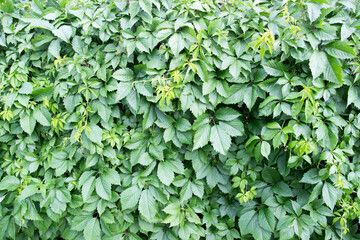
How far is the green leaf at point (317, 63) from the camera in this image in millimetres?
1739

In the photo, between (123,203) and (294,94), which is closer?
(294,94)

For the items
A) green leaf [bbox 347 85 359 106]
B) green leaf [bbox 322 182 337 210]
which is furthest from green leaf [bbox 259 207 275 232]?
green leaf [bbox 347 85 359 106]

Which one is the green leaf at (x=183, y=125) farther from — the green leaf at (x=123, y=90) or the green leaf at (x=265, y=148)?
the green leaf at (x=265, y=148)

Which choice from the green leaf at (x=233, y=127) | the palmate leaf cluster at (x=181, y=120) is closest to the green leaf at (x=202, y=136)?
the palmate leaf cluster at (x=181, y=120)

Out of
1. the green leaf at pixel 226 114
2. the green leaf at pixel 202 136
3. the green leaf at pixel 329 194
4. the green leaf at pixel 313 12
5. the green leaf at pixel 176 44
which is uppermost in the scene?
the green leaf at pixel 313 12

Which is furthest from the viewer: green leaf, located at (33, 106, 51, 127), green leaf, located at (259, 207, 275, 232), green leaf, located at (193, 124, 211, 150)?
green leaf, located at (33, 106, 51, 127)

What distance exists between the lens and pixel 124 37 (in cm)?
185

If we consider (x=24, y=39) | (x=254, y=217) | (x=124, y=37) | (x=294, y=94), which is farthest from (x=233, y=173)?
(x=24, y=39)

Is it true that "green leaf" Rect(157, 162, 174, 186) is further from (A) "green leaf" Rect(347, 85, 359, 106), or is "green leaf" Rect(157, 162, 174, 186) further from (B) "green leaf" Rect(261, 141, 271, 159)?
(A) "green leaf" Rect(347, 85, 359, 106)

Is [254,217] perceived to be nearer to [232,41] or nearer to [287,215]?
[287,215]

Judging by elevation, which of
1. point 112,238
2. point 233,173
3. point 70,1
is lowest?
point 112,238

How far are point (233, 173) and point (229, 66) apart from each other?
2.62 ft

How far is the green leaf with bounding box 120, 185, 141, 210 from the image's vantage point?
1.89 m

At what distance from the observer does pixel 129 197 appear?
6.22 ft
